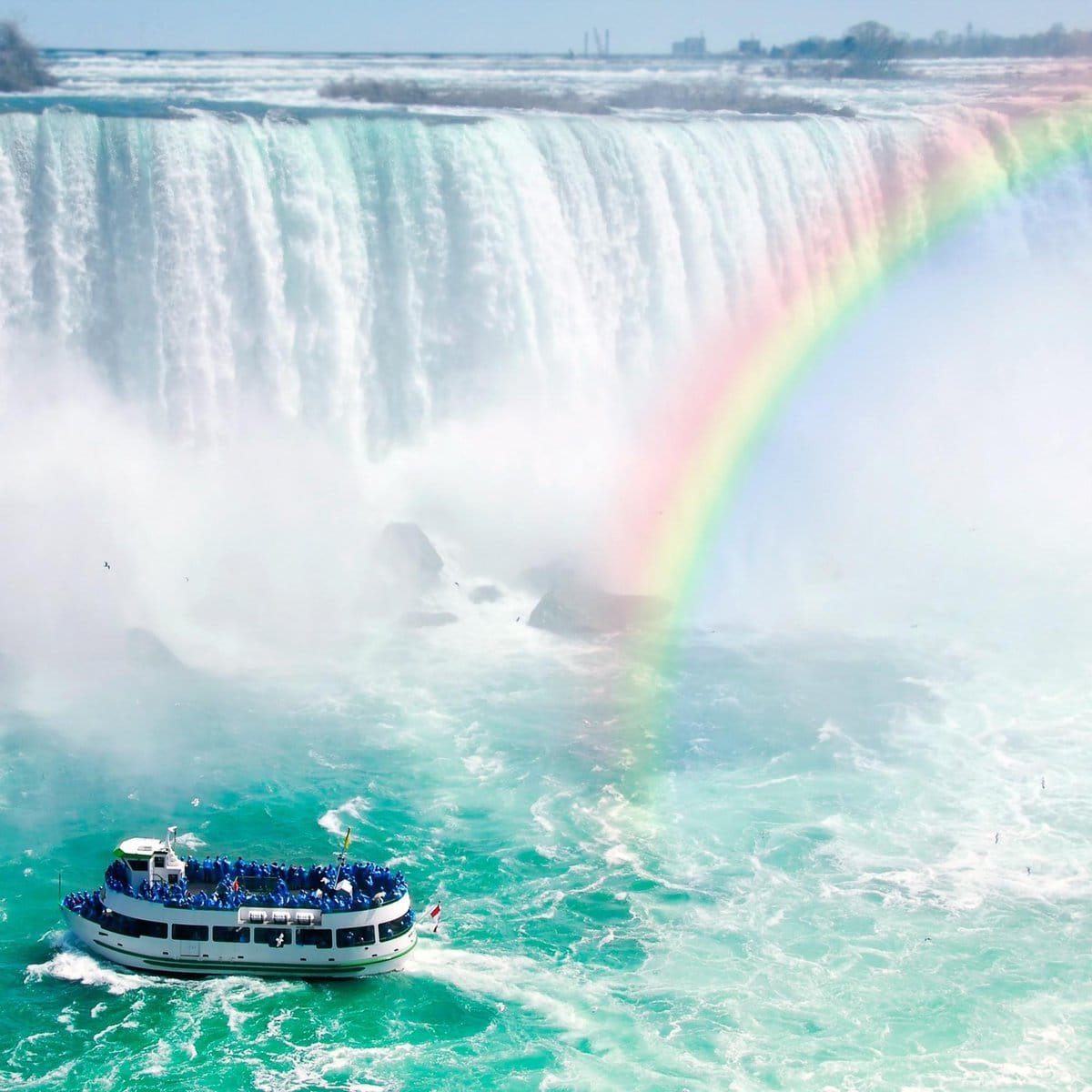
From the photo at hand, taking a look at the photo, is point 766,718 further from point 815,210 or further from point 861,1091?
point 815,210

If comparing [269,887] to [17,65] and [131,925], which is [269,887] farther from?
[17,65]

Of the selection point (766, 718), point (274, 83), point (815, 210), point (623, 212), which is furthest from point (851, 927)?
point (274, 83)

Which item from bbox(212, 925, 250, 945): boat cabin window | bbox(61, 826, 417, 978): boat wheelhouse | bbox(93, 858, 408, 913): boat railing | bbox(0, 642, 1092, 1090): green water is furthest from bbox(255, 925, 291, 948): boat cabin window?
bbox(0, 642, 1092, 1090): green water

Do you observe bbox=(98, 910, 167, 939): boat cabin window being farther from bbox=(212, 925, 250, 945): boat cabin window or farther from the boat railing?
bbox=(212, 925, 250, 945): boat cabin window

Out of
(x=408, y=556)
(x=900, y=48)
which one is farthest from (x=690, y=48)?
(x=408, y=556)

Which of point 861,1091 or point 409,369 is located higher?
point 409,369

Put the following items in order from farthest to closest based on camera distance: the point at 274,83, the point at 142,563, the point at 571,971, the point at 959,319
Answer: the point at 274,83
the point at 959,319
the point at 142,563
the point at 571,971

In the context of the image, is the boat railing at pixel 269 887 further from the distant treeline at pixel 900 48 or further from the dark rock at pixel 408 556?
the distant treeline at pixel 900 48
